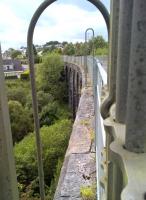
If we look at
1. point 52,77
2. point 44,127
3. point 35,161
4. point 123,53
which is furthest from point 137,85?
point 52,77

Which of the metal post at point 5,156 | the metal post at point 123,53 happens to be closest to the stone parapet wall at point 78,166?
the metal post at point 5,156

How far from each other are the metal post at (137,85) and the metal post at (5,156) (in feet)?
1.28

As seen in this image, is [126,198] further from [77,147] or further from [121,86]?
[77,147]

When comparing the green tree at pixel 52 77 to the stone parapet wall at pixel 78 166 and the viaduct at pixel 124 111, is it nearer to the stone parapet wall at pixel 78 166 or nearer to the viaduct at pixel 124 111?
the stone parapet wall at pixel 78 166

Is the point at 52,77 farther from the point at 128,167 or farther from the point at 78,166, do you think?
the point at 128,167

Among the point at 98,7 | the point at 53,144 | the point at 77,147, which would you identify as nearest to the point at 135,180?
the point at 98,7

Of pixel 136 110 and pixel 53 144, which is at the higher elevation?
pixel 136 110

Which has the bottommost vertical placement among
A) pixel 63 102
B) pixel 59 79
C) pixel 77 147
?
pixel 63 102

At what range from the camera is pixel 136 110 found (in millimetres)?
458

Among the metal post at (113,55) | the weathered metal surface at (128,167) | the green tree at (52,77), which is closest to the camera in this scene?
the weathered metal surface at (128,167)

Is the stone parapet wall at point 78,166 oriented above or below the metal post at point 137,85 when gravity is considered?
below

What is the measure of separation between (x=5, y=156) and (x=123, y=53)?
0.43m

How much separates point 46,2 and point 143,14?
64 centimetres

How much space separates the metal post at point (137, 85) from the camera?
1.38ft
